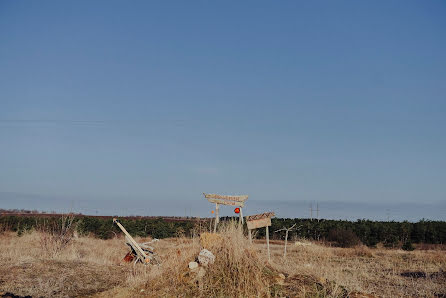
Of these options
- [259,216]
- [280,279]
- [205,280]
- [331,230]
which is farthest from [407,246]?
[205,280]

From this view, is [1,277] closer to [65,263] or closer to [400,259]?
[65,263]

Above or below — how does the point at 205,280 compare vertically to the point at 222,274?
below

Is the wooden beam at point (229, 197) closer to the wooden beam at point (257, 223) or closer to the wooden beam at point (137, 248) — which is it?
the wooden beam at point (257, 223)

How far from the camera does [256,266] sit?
9.70m

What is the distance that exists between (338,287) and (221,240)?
116 inches

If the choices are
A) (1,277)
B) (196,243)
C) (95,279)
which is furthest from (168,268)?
(1,277)

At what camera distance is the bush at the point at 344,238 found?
30828 mm

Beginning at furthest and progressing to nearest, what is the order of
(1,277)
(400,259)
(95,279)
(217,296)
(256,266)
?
1. (400,259)
2. (95,279)
3. (1,277)
4. (256,266)
5. (217,296)

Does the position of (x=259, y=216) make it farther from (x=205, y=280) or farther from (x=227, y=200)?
(x=205, y=280)

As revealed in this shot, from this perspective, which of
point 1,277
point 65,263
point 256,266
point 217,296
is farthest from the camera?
point 65,263

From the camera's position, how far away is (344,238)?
3128 cm

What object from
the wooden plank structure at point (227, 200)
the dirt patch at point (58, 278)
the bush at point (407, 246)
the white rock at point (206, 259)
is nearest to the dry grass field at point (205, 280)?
the dirt patch at point (58, 278)

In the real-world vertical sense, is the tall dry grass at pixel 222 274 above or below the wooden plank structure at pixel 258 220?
below

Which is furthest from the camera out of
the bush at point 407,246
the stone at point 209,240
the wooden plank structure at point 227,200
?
the bush at point 407,246
